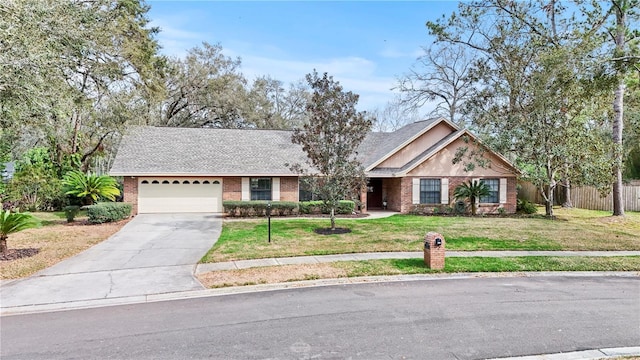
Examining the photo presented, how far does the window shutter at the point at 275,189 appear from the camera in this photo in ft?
72.3

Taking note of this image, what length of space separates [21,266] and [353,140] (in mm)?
10413

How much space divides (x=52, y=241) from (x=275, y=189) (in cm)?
1141

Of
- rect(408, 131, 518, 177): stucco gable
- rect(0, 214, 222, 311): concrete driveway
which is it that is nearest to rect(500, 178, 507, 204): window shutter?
rect(408, 131, 518, 177): stucco gable

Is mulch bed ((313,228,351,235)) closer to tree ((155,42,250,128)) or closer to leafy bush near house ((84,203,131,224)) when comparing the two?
leafy bush near house ((84,203,131,224))

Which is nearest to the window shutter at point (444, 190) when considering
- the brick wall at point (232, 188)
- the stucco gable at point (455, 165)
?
the stucco gable at point (455, 165)

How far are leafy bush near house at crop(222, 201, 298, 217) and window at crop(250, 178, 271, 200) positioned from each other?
7.23 feet

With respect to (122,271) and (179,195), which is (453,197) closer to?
(179,195)

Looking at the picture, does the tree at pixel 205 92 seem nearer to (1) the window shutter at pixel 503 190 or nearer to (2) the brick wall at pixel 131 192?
(2) the brick wall at pixel 131 192

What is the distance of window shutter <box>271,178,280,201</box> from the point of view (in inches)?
867

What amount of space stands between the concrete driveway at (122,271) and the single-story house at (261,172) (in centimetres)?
622

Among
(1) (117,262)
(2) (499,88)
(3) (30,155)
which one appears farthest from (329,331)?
(3) (30,155)

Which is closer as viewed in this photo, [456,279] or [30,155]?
[456,279]

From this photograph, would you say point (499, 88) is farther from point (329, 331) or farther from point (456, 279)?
point (329, 331)

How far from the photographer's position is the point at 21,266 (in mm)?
9438
